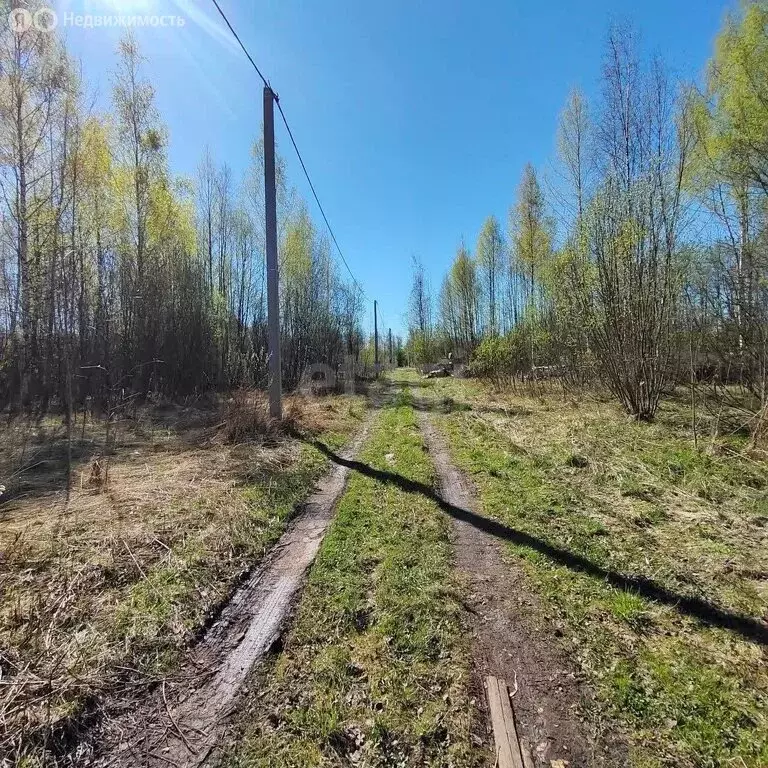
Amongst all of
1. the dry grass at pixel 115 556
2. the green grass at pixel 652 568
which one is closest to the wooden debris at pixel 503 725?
the green grass at pixel 652 568

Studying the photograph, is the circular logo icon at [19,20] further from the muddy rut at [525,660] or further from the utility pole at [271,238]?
the muddy rut at [525,660]

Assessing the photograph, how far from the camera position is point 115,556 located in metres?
3.37

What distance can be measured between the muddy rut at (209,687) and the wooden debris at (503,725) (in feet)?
4.28

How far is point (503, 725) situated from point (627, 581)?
1781mm

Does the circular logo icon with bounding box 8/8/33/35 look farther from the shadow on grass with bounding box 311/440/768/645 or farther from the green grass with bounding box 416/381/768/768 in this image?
the green grass with bounding box 416/381/768/768

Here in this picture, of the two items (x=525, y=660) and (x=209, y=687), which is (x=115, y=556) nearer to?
(x=209, y=687)

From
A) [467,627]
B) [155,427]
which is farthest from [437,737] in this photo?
[155,427]

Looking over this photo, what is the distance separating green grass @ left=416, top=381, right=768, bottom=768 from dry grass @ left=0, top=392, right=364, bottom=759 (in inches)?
101

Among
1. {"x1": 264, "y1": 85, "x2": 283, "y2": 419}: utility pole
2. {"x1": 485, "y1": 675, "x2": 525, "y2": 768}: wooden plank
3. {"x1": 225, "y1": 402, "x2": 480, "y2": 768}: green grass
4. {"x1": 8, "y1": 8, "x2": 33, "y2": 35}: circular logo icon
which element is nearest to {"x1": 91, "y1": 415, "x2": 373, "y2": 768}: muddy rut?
{"x1": 225, "y1": 402, "x2": 480, "y2": 768}: green grass

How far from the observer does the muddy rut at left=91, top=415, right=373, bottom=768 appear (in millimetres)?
1812

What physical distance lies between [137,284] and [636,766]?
17.5 metres

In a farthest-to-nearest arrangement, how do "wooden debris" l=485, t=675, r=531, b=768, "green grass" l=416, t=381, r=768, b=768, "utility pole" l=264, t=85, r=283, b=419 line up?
"utility pole" l=264, t=85, r=283, b=419 → "green grass" l=416, t=381, r=768, b=768 → "wooden debris" l=485, t=675, r=531, b=768

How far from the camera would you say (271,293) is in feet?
26.0

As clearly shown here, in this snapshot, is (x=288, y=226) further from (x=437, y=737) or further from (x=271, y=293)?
(x=437, y=737)
